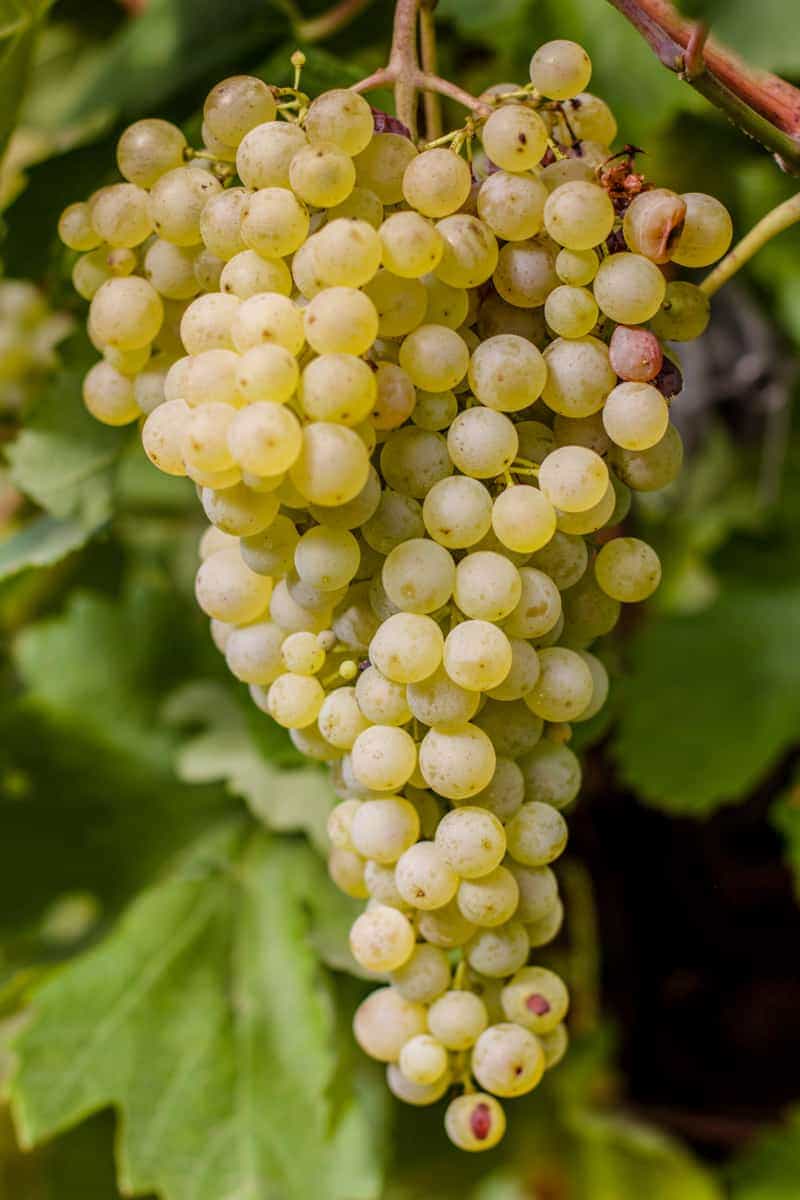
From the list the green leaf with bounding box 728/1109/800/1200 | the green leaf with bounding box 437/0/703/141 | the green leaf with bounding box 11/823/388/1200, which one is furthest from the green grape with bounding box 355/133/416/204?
the green leaf with bounding box 728/1109/800/1200

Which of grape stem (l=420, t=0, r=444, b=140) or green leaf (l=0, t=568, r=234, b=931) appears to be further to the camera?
green leaf (l=0, t=568, r=234, b=931)

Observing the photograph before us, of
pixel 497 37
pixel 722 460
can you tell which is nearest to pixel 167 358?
pixel 497 37

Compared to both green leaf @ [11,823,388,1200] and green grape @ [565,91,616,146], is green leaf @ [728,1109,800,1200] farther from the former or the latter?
green grape @ [565,91,616,146]

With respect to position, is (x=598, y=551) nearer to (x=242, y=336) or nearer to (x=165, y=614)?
(x=242, y=336)

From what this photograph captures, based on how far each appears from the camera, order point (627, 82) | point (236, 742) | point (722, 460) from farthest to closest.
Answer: point (722, 460) < point (236, 742) < point (627, 82)

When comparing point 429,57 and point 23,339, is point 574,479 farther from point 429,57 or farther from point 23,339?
point 23,339

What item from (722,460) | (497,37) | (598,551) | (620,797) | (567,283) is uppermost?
(497,37)
